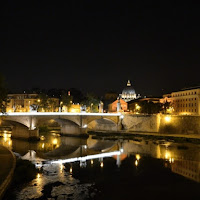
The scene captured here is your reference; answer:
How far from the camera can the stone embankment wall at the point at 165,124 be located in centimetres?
5747

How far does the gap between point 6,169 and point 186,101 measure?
6488 cm

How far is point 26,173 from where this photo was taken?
2273cm

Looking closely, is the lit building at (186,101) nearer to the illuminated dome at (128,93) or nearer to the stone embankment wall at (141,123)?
the stone embankment wall at (141,123)

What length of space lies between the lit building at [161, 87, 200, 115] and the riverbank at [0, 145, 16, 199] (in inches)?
2197

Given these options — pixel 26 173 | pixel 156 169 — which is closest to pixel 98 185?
pixel 26 173

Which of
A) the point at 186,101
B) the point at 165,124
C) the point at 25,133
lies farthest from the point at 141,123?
the point at 25,133

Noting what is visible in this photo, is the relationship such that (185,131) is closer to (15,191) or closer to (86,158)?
(86,158)

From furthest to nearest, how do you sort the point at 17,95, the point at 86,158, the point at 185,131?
the point at 17,95
the point at 185,131
the point at 86,158

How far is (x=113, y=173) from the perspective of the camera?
2589 cm

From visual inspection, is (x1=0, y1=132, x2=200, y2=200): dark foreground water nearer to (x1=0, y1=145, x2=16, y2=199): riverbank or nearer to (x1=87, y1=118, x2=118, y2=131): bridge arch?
(x1=0, y1=145, x2=16, y2=199): riverbank

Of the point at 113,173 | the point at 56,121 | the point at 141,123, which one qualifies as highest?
the point at 56,121

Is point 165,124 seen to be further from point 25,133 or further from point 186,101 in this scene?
point 25,133

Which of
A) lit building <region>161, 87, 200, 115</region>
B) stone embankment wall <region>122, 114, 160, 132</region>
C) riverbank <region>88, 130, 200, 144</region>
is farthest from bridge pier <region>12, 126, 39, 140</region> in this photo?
lit building <region>161, 87, 200, 115</region>

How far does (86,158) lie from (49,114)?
1781 centimetres
